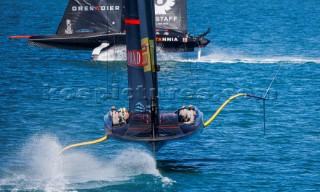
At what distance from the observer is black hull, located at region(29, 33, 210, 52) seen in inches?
3541

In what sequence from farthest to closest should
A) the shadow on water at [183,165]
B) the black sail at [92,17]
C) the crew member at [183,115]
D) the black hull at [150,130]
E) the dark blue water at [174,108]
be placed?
the black sail at [92,17] → the shadow on water at [183,165] → the crew member at [183,115] → the dark blue water at [174,108] → the black hull at [150,130]

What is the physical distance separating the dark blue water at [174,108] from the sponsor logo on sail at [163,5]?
181 inches

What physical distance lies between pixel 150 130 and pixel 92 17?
42308 millimetres

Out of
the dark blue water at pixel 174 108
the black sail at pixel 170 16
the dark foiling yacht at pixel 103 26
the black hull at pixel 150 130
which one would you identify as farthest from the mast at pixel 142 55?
the black sail at pixel 170 16

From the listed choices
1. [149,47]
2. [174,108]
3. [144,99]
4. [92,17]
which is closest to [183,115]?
[144,99]

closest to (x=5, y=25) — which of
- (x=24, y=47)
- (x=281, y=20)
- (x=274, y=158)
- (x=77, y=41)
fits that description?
(x=24, y=47)

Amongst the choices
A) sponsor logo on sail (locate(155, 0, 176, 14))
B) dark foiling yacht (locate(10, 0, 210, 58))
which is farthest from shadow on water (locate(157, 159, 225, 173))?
sponsor logo on sail (locate(155, 0, 176, 14))

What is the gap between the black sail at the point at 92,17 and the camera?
9162 centimetres

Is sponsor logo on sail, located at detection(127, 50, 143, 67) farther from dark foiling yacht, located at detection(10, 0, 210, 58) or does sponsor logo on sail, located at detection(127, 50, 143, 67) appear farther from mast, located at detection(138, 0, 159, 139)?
dark foiling yacht, located at detection(10, 0, 210, 58)

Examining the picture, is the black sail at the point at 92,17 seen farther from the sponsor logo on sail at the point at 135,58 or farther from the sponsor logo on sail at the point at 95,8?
the sponsor logo on sail at the point at 135,58

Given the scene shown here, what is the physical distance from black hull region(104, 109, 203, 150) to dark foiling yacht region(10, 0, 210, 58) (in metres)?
37.7

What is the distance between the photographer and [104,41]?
300ft

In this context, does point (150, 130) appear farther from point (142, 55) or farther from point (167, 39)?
point (167, 39)

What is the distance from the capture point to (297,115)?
71.2 metres
